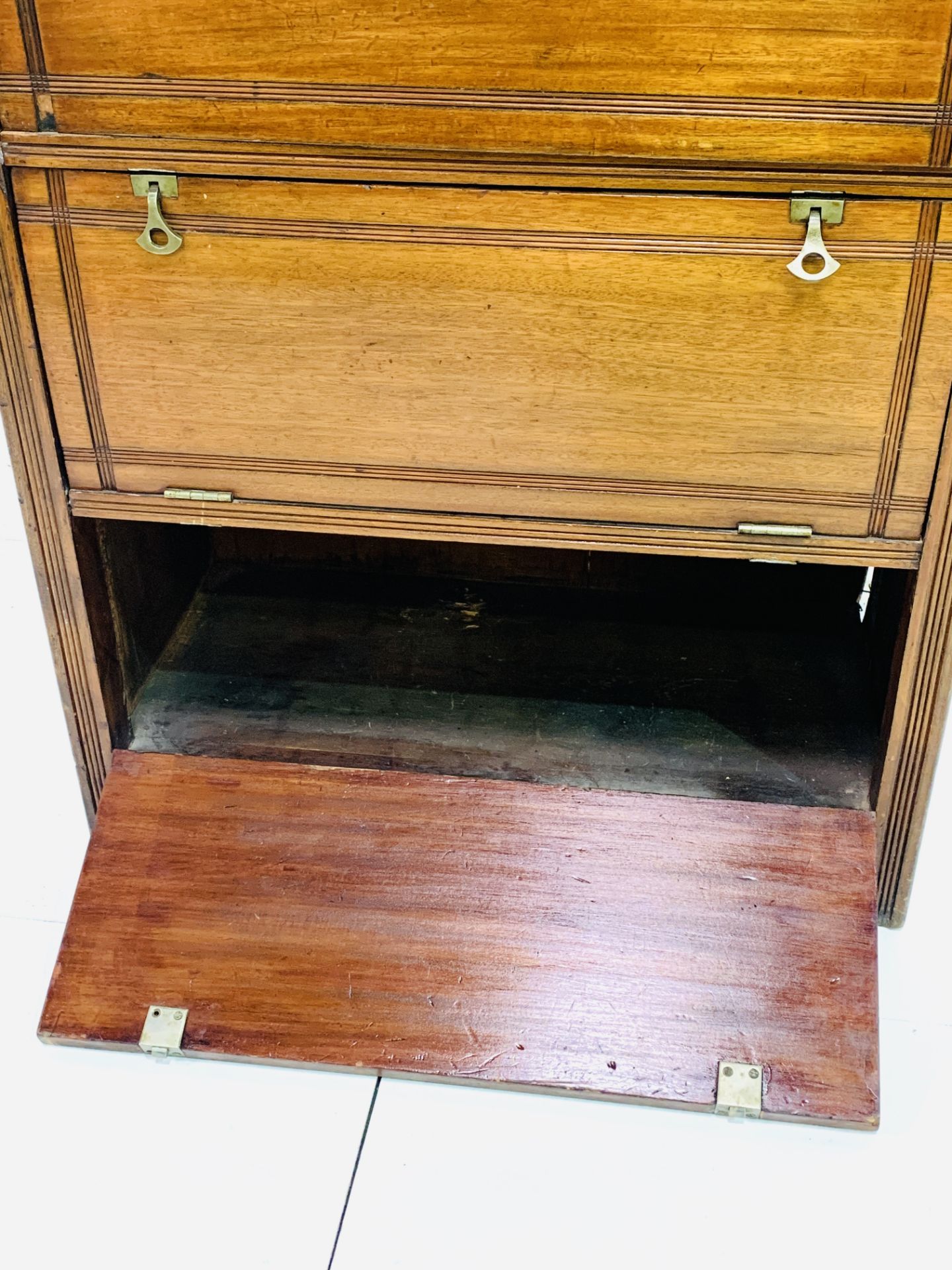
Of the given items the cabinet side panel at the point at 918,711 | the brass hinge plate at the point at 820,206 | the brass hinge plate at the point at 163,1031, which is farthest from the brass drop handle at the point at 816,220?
the brass hinge plate at the point at 163,1031

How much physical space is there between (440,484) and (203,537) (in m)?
0.74

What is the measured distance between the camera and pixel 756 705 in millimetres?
1801

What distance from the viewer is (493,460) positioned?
144 centimetres

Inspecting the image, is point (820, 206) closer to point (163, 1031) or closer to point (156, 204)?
point (156, 204)

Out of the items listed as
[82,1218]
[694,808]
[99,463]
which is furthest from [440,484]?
[82,1218]

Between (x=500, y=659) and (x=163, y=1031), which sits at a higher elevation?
(x=500, y=659)

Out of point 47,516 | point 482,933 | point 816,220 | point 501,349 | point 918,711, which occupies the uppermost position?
point 816,220

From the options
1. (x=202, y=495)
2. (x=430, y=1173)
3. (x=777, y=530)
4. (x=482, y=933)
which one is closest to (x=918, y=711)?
(x=777, y=530)

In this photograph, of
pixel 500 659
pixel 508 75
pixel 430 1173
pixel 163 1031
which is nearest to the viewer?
pixel 508 75

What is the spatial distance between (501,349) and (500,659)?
63cm

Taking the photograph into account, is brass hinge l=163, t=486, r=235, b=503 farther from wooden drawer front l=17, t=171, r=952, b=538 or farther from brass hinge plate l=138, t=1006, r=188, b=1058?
brass hinge plate l=138, t=1006, r=188, b=1058

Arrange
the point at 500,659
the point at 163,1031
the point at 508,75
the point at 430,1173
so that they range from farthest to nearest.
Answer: the point at 500,659
the point at 163,1031
the point at 430,1173
the point at 508,75

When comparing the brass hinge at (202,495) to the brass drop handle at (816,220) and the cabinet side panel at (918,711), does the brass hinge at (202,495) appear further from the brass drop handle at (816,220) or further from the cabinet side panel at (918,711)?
the cabinet side panel at (918,711)

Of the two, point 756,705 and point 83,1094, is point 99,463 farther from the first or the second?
point 756,705
